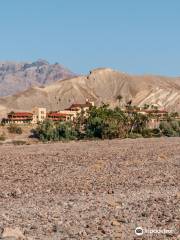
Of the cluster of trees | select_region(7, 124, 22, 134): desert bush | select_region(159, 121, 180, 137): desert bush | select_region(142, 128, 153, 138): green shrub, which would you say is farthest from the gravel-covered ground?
select_region(7, 124, 22, 134): desert bush

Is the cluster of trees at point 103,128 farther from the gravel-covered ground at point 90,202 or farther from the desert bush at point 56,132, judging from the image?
the gravel-covered ground at point 90,202

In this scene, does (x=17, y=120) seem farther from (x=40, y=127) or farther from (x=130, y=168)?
(x=130, y=168)

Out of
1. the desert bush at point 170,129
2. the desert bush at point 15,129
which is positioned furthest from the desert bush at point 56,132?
the desert bush at point 170,129

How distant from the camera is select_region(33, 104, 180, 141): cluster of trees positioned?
77875 mm

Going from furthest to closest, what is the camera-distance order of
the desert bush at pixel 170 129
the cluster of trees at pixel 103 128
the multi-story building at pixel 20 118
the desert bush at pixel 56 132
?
the multi-story building at pixel 20 118
the desert bush at pixel 170 129
the cluster of trees at pixel 103 128
the desert bush at pixel 56 132

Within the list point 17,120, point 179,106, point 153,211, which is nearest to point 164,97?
point 179,106

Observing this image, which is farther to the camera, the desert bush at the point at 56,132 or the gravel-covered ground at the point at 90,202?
the desert bush at the point at 56,132

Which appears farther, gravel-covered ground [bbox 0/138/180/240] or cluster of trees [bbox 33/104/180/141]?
cluster of trees [bbox 33/104/180/141]

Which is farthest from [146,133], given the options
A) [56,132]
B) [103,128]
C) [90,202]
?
[90,202]

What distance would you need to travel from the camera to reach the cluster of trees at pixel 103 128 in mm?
77875

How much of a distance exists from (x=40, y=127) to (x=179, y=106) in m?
91.2

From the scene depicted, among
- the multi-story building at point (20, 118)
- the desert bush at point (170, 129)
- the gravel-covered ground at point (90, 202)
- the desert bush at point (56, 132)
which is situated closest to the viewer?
the gravel-covered ground at point (90, 202)

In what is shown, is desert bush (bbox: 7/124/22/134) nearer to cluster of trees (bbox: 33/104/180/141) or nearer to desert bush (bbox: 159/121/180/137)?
cluster of trees (bbox: 33/104/180/141)

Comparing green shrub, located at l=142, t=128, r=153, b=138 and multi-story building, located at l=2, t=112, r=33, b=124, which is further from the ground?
multi-story building, located at l=2, t=112, r=33, b=124
